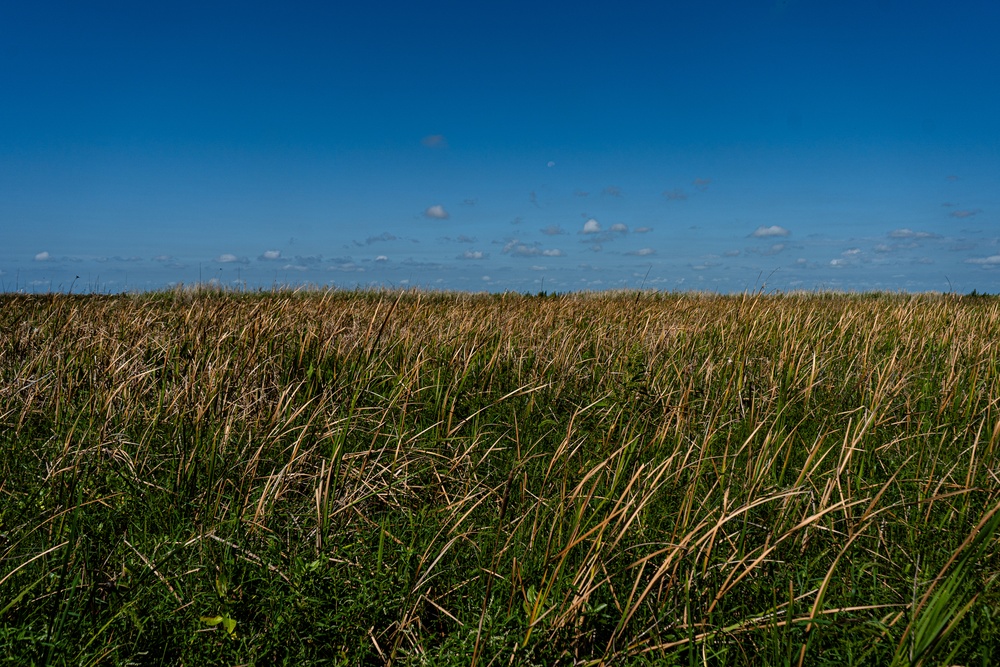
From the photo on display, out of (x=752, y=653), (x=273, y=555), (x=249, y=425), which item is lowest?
(x=752, y=653)

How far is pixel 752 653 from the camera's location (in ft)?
4.83

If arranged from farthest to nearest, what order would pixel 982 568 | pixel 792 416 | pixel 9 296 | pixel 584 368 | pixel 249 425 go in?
pixel 9 296 < pixel 584 368 < pixel 792 416 < pixel 249 425 < pixel 982 568

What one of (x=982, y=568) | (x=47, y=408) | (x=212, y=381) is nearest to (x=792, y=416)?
(x=982, y=568)

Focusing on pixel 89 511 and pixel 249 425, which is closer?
pixel 89 511

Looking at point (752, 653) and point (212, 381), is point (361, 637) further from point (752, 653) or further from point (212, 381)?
point (212, 381)

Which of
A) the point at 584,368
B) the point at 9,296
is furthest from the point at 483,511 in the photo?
the point at 9,296

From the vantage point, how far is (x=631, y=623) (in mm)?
1505

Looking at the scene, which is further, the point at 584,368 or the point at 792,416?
the point at 584,368

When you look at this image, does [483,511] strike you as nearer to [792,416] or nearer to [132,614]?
[132,614]

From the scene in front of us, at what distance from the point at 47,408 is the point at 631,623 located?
124 inches

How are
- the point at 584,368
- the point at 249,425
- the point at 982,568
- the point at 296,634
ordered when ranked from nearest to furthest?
the point at 296,634 → the point at 982,568 → the point at 249,425 → the point at 584,368

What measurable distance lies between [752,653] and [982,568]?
2.66ft

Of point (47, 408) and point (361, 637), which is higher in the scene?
point (47, 408)

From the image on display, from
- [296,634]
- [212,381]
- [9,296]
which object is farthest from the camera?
[9,296]
